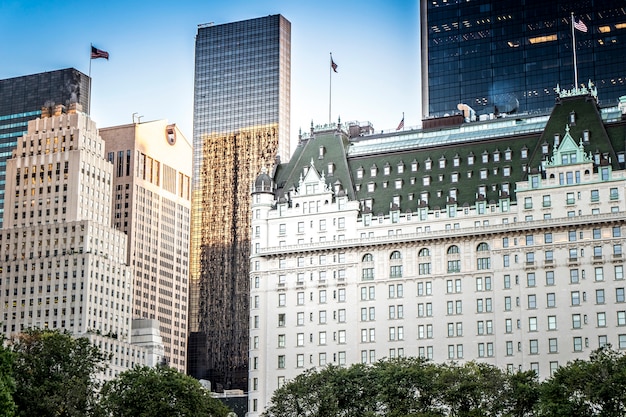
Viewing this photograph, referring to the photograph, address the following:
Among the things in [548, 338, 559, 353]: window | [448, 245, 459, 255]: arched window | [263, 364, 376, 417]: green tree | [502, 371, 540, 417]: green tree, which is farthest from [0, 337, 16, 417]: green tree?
[548, 338, 559, 353]: window

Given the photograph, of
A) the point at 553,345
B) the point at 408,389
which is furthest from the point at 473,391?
the point at 553,345

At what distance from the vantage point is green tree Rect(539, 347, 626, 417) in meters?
143

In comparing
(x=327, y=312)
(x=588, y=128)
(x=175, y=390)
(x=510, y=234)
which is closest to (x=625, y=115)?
(x=588, y=128)

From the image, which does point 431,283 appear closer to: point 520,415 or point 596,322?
point 596,322

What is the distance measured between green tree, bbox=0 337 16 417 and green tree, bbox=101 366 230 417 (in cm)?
2145

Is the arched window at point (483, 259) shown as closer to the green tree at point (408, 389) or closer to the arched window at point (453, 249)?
the arched window at point (453, 249)

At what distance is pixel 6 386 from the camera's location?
132m

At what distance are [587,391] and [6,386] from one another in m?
66.8

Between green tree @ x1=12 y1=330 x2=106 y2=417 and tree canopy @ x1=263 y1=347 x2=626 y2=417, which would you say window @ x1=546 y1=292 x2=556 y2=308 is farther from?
green tree @ x1=12 y1=330 x2=106 y2=417

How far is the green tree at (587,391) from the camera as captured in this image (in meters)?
143

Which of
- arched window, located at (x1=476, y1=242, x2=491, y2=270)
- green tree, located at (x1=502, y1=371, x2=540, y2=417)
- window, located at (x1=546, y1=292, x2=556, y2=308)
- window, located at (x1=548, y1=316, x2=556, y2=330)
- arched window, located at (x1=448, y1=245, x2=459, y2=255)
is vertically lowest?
green tree, located at (x1=502, y1=371, x2=540, y2=417)

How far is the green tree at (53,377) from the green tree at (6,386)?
55.5 ft

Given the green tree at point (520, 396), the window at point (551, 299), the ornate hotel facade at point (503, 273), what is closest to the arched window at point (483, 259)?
the ornate hotel facade at point (503, 273)

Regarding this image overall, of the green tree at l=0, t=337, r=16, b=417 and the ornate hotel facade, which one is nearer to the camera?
the green tree at l=0, t=337, r=16, b=417
